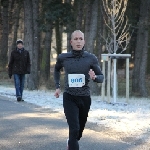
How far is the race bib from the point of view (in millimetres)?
6754

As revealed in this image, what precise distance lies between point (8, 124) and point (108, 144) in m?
2.86

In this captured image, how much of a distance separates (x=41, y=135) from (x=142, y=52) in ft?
72.2

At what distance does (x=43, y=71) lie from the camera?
3422 cm

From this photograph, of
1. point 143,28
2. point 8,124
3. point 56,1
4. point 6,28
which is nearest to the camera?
point 8,124

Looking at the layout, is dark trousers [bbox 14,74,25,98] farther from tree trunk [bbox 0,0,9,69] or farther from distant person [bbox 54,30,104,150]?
tree trunk [bbox 0,0,9,69]

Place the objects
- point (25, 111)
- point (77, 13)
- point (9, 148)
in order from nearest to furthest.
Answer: point (9, 148) < point (25, 111) < point (77, 13)

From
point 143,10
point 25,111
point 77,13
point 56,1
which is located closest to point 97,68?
point 25,111

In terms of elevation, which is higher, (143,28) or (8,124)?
(143,28)

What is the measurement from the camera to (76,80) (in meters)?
6.75

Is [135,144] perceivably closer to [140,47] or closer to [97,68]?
[97,68]

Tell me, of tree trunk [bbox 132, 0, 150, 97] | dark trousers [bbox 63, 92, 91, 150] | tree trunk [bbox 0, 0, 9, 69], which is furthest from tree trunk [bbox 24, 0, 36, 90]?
dark trousers [bbox 63, 92, 91, 150]

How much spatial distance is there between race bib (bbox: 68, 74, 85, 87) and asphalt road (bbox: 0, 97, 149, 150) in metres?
1.64

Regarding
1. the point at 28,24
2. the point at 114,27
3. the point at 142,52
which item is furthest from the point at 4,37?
the point at 114,27

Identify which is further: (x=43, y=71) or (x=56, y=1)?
(x=43, y=71)
